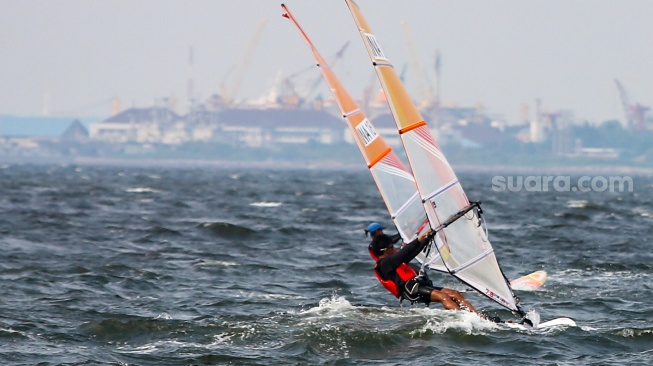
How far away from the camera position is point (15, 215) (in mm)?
34250

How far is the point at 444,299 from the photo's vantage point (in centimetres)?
1494

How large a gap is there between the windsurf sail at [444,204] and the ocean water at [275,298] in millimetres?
654

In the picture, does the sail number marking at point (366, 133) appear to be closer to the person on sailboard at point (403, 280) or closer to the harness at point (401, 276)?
the person on sailboard at point (403, 280)

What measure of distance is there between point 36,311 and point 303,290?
481 cm

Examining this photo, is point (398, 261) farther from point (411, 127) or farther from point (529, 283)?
→ point (529, 283)

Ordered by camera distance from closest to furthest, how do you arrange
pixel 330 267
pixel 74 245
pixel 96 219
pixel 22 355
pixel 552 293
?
1. pixel 22 355
2. pixel 552 293
3. pixel 330 267
4. pixel 74 245
5. pixel 96 219

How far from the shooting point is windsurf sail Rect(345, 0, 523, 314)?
48.1ft

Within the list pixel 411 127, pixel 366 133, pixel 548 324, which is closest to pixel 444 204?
pixel 411 127

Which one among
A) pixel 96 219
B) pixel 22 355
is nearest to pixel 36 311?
pixel 22 355

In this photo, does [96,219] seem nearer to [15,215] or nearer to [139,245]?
[15,215]

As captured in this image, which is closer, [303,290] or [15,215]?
[303,290]

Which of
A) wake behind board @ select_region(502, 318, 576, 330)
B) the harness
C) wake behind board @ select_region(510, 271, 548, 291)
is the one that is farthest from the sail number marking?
wake behind board @ select_region(502, 318, 576, 330)

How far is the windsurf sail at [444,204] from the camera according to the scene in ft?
48.1

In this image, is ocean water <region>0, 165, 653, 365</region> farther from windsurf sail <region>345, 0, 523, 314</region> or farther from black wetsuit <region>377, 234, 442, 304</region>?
windsurf sail <region>345, 0, 523, 314</region>
